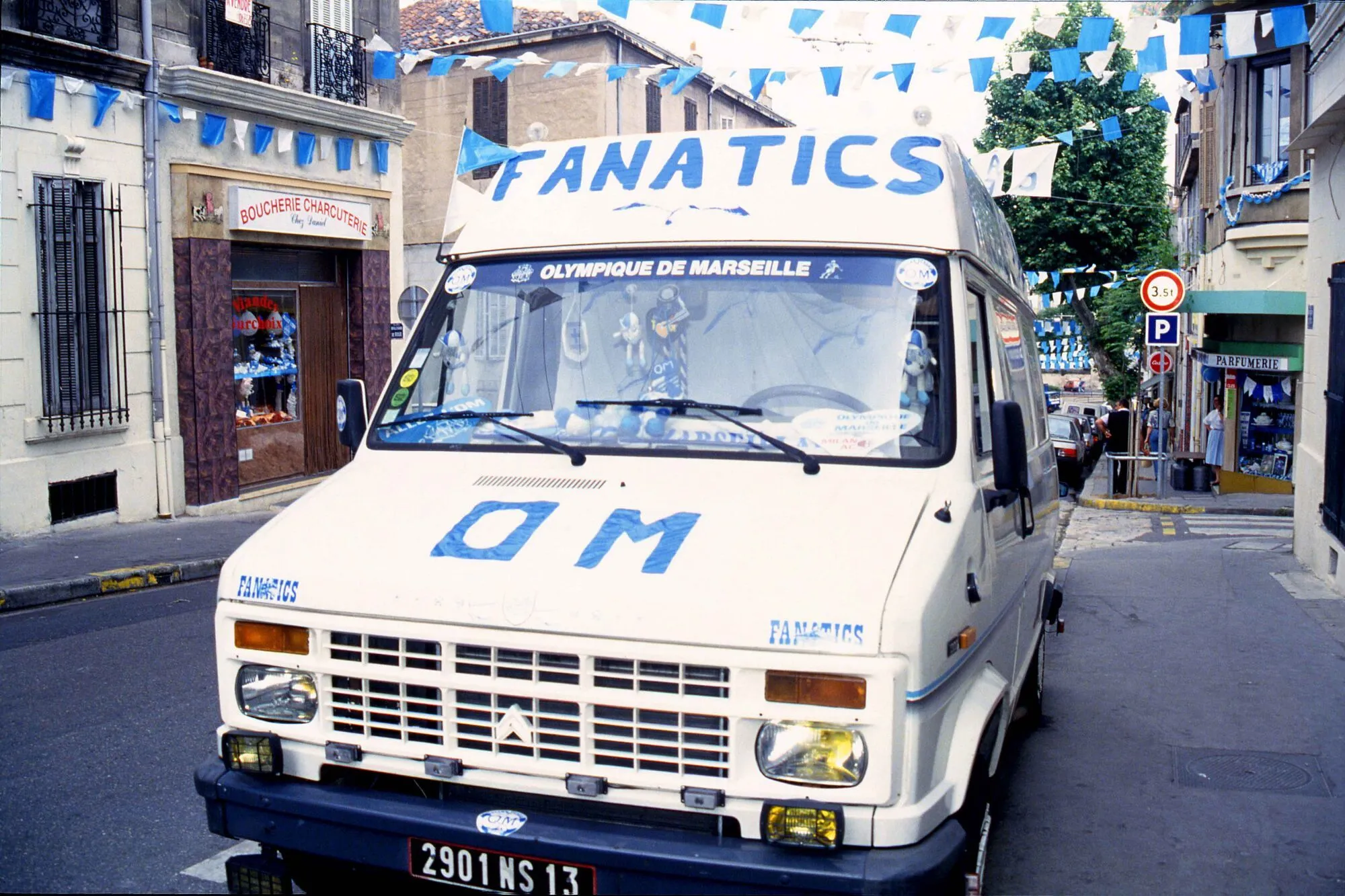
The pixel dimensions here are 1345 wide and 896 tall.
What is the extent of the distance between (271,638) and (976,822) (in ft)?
7.14

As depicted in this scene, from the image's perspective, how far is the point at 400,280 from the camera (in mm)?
20172

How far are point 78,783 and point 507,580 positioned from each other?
2992 millimetres

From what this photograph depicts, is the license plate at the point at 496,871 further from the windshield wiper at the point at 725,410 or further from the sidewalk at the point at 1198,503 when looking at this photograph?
the sidewalk at the point at 1198,503

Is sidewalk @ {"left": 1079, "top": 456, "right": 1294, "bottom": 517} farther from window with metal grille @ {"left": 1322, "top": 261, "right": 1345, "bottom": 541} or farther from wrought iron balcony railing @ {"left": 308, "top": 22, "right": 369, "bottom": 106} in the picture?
wrought iron balcony railing @ {"left": 308, "top": 22, "right": 369, "bottom": 106}

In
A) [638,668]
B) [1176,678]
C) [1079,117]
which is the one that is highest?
[1079,117]

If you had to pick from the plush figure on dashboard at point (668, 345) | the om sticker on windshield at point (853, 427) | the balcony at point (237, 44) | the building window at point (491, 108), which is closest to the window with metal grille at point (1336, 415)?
the om sticker on windshield at point (853, 427)

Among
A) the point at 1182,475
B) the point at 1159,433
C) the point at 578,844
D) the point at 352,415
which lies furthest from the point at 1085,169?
the point at 578,844

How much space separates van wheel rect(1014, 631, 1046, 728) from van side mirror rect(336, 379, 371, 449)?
3464 millimetres

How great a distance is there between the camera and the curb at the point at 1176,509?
63.7ft

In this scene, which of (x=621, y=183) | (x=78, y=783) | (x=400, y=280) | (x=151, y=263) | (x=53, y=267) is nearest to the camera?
(x=621, y=183)

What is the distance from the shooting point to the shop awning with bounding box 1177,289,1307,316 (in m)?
21.0

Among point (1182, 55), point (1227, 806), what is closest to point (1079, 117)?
point (1182, 55)

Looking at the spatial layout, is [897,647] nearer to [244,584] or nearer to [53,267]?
[244,584]

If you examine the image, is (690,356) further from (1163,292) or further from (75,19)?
(1163,292)
